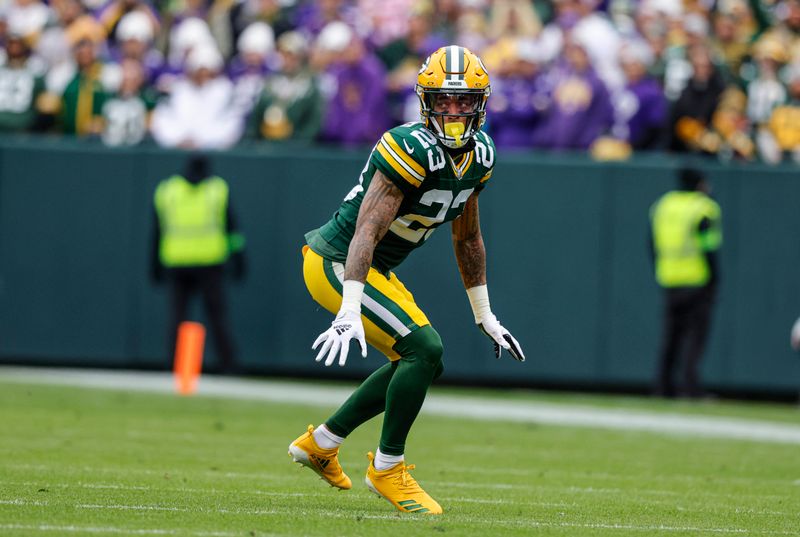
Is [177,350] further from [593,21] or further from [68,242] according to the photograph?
[593,21]

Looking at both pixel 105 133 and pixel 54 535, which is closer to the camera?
pixel 54 535

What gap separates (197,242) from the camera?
1427 centimetres

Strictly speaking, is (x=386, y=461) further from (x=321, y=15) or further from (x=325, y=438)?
(x=321, y=15)

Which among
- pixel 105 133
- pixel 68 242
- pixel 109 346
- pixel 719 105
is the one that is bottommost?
pixel 109 346

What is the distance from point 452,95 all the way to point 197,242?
8.23 meters

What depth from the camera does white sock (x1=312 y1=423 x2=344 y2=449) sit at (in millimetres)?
6680

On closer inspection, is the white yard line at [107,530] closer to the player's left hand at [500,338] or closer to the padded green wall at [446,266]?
the player's left hand at [500,338]

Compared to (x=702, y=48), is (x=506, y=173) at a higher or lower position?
lower

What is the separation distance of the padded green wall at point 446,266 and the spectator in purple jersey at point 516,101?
252 millimetres

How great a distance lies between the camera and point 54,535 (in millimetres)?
5262

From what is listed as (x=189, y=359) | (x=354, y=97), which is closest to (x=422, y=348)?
(x=189, y=359)

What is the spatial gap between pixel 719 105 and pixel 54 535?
10071 millimetres

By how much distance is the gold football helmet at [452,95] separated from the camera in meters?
6.33

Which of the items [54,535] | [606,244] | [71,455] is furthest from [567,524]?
[606,244]
